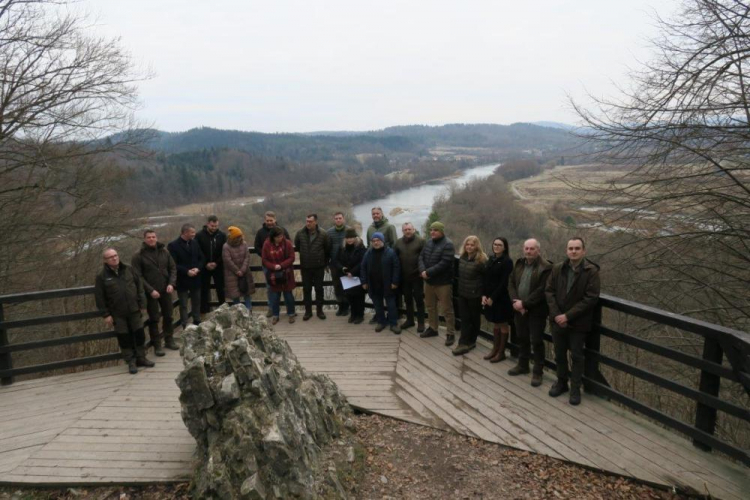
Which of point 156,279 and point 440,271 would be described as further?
point 440,271

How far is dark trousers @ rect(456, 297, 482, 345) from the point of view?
5773 millimetres

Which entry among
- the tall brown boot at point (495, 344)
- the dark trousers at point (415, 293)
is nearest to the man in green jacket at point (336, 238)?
the dark trousers at point (415, 293)

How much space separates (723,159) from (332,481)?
696 centimetres

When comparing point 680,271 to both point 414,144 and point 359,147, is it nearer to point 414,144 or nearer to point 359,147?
point 359,147

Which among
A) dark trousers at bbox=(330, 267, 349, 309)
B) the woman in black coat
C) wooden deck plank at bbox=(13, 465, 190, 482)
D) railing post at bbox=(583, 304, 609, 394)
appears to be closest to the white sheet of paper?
dark trousers at bbox=(330, 267, 349, 309)

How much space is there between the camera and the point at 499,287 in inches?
209

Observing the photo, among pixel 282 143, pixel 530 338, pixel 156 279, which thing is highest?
pixel 282 143

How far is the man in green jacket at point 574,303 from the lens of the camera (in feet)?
14.3

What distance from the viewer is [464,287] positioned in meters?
5.68

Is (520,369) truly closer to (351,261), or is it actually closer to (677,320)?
(677,320)

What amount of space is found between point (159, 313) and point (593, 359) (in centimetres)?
511

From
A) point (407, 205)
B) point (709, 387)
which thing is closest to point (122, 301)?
point (709, 387)

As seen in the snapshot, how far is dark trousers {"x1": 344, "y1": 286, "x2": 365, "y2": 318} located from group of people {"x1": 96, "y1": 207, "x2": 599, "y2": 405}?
2cm

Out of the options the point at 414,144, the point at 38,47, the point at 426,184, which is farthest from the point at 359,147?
the point at 38,47
